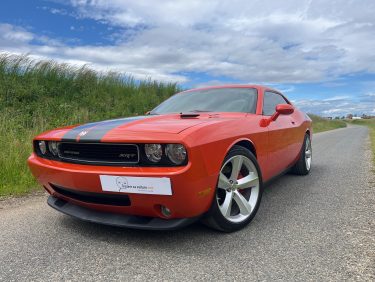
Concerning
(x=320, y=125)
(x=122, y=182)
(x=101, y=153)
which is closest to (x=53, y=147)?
(x=101, y=153)

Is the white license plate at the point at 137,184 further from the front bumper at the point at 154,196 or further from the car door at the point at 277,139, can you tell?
the car door at the point at 277,139

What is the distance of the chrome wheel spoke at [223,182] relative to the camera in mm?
2807

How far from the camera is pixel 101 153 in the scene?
2.66 meters

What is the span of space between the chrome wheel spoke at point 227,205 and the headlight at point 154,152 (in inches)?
28.6

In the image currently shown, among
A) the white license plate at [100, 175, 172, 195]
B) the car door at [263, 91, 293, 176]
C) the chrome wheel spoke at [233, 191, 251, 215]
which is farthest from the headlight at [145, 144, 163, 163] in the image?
the car door at [263, 91, 293, 176]

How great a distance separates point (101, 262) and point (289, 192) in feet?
8.67

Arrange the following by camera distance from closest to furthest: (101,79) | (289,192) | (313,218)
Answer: (313,218) < (289,192) < (101,79)

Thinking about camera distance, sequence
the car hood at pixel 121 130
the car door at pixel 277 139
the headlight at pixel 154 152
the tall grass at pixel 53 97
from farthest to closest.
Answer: the tall grass at pixel 53 97 < the car door at pixel 277 139 < the car hood at pixel 121 130 < the headlight at pixel 154 152

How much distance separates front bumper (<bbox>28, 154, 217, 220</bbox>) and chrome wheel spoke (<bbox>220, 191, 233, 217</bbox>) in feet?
0.86

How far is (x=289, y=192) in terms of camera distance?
429cm

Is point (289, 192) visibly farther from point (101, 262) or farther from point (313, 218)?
point (101, 262)

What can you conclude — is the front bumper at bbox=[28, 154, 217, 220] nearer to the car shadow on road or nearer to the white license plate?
the white license plate

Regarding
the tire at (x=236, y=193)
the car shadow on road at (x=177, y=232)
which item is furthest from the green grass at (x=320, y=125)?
Result: the tire at (x=236, y=193)

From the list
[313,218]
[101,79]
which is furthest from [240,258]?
[101,79]
